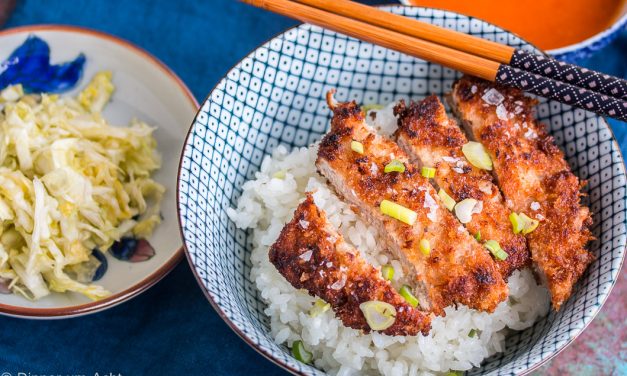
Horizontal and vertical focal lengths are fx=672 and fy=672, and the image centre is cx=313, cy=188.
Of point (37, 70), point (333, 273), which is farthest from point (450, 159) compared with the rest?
point (37, 70)

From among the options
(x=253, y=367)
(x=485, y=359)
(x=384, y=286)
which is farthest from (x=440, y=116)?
(x=253, y=367)

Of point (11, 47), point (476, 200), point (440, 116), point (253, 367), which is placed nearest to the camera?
point (476, 200)

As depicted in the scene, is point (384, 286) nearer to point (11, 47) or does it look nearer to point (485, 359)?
point (485, 359)

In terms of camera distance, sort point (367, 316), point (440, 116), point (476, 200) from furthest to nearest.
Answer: point (440, 116), point (476, 200), point (367, 316)

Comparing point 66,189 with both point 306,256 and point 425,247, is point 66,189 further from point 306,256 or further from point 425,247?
point 425,247

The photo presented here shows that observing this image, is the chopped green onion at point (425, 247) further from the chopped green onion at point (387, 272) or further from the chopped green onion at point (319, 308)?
the chopped green onion at point (319, 308)

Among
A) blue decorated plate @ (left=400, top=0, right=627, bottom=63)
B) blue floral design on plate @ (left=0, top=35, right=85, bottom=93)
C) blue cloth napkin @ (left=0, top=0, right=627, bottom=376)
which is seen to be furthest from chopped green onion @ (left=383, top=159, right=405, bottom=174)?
blue floral design on plate @ (left=0, top=35, right=85, bottom=93)

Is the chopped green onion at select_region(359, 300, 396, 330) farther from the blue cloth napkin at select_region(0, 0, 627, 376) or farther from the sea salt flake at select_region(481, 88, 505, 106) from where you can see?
the sea salt flake at select_region(481, 88, 505, 106)
